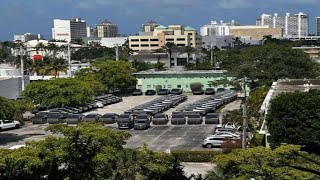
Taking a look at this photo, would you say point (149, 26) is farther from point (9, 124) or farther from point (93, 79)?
point (9, 124)

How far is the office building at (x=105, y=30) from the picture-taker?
18525 cm

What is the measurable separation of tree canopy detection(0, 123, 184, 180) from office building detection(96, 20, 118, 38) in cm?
17142

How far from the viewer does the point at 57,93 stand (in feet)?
124

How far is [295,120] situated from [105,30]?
554ft

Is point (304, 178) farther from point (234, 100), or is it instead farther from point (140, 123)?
point (234, 100)

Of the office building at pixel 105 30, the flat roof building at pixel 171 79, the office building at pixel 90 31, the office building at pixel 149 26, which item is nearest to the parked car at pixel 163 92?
the flat roof building at pixel 171 79

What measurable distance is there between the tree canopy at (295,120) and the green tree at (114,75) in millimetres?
28320

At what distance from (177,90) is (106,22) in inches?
5754

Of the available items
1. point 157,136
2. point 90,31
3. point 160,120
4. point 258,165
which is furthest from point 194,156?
point 90,31

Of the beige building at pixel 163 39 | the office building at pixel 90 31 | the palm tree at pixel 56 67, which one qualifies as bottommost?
the palm tree at pixel 56 67

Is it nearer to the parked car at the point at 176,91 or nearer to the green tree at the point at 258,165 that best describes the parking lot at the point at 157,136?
the green tree at the point at 258,165

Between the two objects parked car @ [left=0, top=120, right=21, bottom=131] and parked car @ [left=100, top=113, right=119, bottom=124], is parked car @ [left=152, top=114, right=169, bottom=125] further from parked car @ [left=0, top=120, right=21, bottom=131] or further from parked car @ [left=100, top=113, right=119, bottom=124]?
parked car @ [left=0, top=120, right=21, bottom=131]

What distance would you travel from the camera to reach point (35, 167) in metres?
15.0

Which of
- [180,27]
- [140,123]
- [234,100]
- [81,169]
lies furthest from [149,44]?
[81,169]
